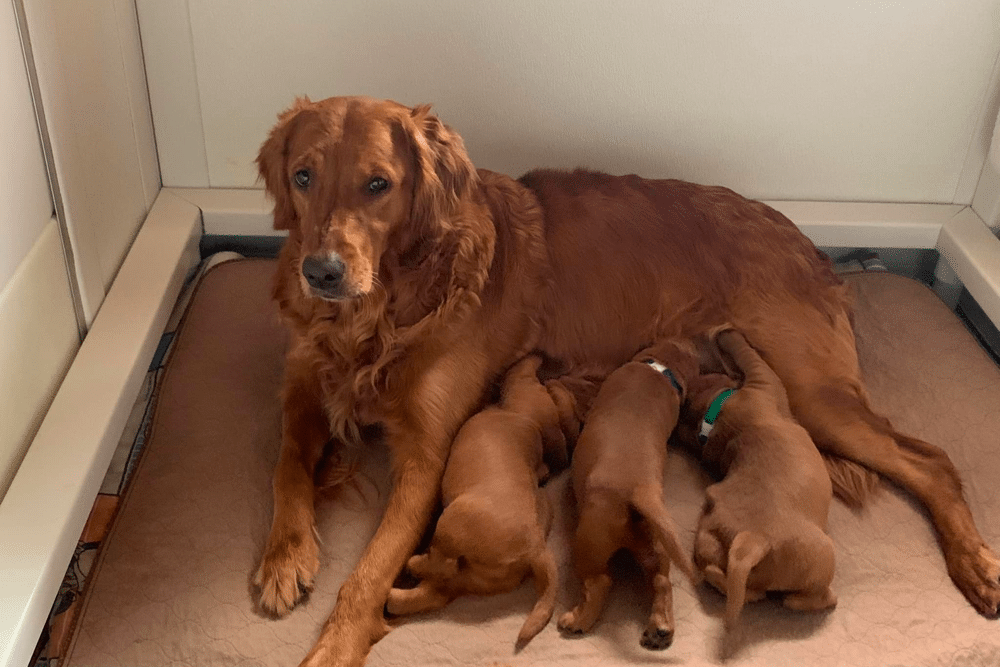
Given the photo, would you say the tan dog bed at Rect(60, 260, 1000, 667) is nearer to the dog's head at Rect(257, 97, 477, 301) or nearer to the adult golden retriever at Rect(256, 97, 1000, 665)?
the adult golden retriever at Rect(256, 97, 1000, 665)

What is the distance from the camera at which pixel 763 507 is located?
5.21ft

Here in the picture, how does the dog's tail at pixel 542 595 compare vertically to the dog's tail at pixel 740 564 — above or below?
below

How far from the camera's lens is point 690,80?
2.40 metres

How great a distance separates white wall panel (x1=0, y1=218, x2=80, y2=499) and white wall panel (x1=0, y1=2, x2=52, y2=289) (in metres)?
0.04

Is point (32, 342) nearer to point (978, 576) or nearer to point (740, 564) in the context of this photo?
point (740, 564)

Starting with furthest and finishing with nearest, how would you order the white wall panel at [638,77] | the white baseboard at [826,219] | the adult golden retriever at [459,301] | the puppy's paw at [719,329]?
1. the white baseboard at [826,219]
2. the white wall panel at [638,77]
3. the puppy's paw at [719,329]
4. the adult golden retriever at [459,301]

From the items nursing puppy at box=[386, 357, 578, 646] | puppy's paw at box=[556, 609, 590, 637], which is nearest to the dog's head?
nursing puppy at box=[386, 357, 578, 646]

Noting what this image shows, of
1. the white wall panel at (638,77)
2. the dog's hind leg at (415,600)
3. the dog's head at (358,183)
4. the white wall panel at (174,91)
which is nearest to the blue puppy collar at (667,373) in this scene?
the dog's head at (358,183)

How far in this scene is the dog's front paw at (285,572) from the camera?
1.63m

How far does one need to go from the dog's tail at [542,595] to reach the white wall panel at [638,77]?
1.27 metres

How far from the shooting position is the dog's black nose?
5.39 feet

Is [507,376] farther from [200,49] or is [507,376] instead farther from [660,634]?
[200,49]

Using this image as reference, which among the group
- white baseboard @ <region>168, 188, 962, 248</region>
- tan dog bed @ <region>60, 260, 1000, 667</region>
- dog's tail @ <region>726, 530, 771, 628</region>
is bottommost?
tan dog bed @ <region>60, 260, 1000, 667</region>

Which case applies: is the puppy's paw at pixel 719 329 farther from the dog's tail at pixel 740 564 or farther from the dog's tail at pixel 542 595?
the dog's tail at pixel 542 595
